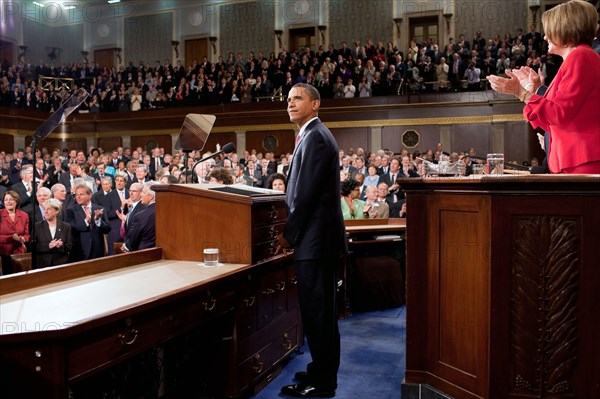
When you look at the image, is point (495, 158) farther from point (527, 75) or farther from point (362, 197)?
point (362, 197)

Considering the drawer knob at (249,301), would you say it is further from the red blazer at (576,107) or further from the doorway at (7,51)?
the doorway at (7,51)

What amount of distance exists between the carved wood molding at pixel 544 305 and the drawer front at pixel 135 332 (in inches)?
51.9

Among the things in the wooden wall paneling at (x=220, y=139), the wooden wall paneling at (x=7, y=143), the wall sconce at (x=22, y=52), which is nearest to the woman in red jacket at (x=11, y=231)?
the wooden wall paneling at (x=220, y=139)

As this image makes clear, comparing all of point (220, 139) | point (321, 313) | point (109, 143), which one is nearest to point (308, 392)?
point (321, 313)

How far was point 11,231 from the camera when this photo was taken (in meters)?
5.06

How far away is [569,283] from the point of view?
1798mm

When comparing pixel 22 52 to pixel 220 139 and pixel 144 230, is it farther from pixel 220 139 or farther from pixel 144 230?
pixel 144 230

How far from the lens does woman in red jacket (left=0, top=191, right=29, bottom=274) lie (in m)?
4.96

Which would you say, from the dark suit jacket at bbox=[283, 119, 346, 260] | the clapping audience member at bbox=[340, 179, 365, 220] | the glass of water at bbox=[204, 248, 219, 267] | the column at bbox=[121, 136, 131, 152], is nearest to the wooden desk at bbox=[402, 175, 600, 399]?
the dark suit jacket at bbox=[283, 119, 346, 260]

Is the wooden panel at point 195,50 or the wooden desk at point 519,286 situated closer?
the wooden desk at point 519,286

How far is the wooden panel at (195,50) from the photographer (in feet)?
63.1

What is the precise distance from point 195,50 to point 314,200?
17761mm

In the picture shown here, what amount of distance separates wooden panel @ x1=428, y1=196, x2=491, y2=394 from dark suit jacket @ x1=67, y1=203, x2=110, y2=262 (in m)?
4.26

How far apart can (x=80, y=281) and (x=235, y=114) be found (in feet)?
39.1
